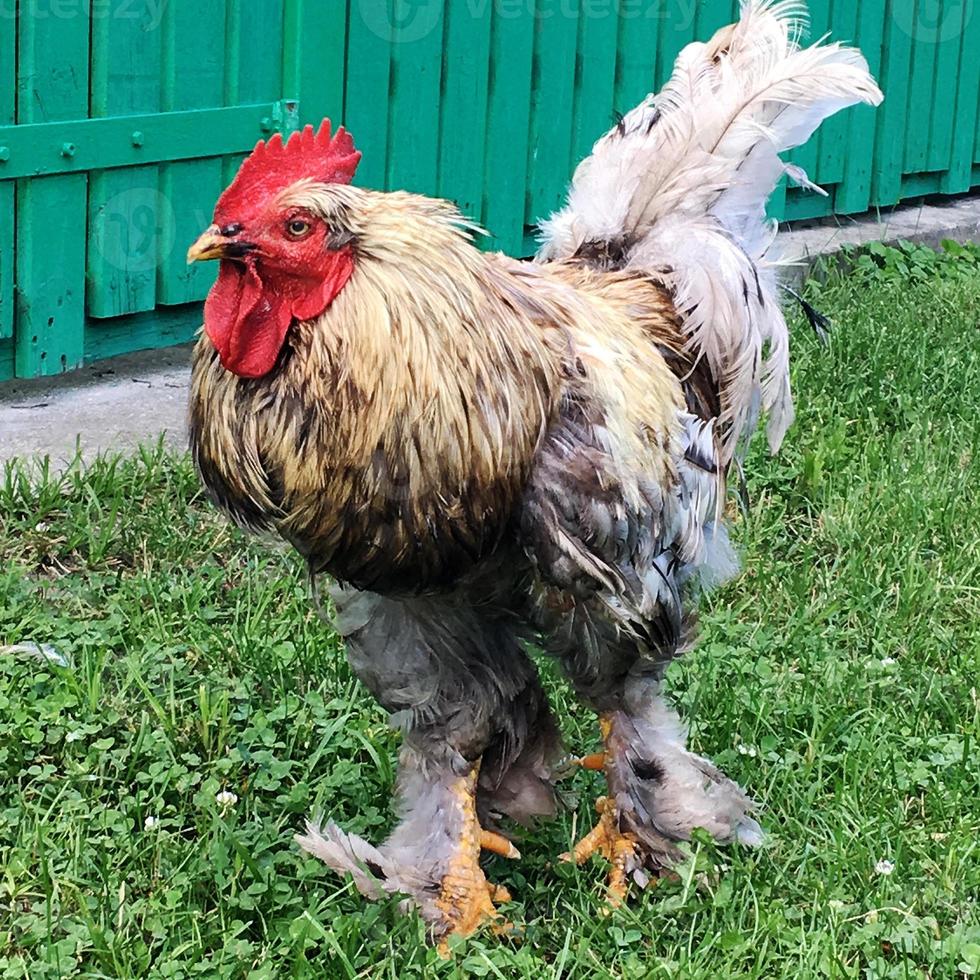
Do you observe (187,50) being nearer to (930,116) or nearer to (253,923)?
(253,923)

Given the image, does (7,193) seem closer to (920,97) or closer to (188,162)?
(188,162)

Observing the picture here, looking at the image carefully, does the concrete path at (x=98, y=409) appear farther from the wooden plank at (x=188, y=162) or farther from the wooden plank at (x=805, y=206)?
the wooden plank at (x=805, y=206)

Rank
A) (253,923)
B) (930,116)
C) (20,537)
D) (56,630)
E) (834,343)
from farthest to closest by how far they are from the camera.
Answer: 1. (930,116)
2. (834,343)
3. (20,537)
4. (56,630)
5. (253,923)

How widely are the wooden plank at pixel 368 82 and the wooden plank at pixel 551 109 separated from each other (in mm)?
893

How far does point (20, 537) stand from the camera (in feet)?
15.2

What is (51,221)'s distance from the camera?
5.48 m

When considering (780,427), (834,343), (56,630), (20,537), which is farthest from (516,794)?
(834,343)

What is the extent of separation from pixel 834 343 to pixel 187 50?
3059 mm

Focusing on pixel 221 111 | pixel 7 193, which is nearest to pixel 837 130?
pixel 221 111

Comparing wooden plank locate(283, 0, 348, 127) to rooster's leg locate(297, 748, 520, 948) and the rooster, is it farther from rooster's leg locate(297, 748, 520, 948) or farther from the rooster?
rooster's leg locate(297, 748, 520, 948)

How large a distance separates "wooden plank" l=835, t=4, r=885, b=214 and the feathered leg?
19.6 ft

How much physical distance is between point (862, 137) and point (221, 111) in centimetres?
434

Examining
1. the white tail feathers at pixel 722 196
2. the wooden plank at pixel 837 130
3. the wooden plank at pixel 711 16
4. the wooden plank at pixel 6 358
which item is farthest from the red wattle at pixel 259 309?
the wooden plank at pixel 837 130

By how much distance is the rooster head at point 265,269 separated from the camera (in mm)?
2631
